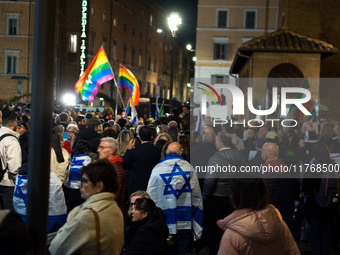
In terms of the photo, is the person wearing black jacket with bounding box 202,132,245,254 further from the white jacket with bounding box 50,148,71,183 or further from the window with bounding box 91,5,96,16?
the window with bounding box 91,5,96,16

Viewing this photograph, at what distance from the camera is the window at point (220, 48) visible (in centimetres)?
5509

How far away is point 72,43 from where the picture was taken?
53094 mm

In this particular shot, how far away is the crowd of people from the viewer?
395 centimetres

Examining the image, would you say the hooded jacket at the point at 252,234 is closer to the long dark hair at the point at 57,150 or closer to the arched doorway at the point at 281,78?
the long dark hair at the point at 57,150

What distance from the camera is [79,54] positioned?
174ft

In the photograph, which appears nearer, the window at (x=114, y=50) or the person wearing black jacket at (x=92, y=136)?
the person wearing black jacket at (x=92, y=136)

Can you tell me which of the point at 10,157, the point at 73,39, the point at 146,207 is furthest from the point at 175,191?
the point at 73,39

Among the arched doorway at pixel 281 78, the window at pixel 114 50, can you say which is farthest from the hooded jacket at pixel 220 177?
the window at pixel 114 50

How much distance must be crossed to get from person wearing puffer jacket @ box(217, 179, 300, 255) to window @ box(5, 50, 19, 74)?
165 ft

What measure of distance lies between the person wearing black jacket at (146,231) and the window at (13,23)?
49690 mm

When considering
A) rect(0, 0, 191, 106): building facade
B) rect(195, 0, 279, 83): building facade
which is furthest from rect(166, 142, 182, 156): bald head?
rect(195, 0, 279, 83): building facade

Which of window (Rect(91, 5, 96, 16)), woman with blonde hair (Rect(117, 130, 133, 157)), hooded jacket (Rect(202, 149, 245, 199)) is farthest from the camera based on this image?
window (Rect(91, 5, 96, 16))

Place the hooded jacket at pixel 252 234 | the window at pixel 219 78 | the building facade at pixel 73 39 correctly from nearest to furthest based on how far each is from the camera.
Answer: the hooded jacket at pixel 252 234
the building facade at pixel 73 39
the window at pixel 219 78

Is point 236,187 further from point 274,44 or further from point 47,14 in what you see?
point 274,44
